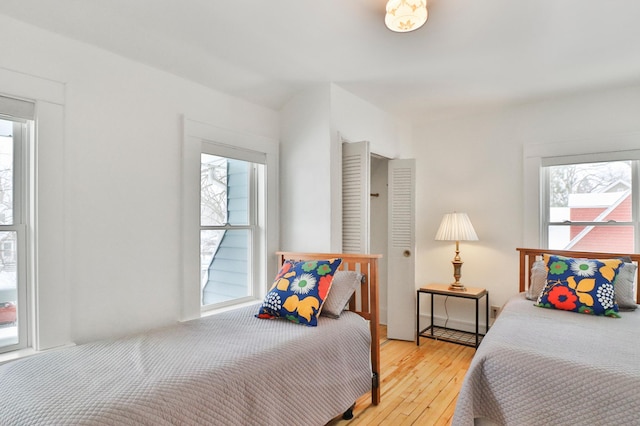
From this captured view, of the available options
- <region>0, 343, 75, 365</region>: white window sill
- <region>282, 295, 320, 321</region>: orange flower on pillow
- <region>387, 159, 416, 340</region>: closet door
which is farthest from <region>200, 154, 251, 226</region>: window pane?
<region>387, 159, 416, 340</region>: closet door

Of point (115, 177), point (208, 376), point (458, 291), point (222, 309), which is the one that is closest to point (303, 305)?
point (208, 376)

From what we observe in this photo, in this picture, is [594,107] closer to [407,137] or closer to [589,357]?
[407,137]

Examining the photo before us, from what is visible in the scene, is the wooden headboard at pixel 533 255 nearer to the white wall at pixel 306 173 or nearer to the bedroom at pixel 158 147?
the bedroom at pixel 158 147

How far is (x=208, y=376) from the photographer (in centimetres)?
151

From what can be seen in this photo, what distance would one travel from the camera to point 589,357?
1.63 meters

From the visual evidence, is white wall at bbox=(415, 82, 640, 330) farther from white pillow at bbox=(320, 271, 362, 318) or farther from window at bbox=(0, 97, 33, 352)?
window at bbox=(0, 97, 33, 352)

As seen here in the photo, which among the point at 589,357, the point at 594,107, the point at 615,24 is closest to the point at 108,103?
the point at 589,357

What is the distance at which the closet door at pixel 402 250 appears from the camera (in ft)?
12.0

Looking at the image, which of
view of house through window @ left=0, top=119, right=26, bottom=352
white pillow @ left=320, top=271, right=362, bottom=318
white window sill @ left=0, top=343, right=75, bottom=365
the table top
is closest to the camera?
white window sill @ left=0, top=343, right=75, bottom=365

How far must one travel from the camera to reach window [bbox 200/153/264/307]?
108 inches

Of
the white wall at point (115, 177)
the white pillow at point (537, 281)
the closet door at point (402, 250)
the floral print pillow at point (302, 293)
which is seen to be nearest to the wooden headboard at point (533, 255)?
the white pillow at point (537, 281)

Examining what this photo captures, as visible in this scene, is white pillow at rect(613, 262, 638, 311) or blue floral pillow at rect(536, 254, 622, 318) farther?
white pillow at rect(613, 262, 638, 311)

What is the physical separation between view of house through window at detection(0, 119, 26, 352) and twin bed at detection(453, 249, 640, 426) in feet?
7.13

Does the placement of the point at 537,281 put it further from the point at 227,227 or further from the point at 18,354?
the point at 18,354
